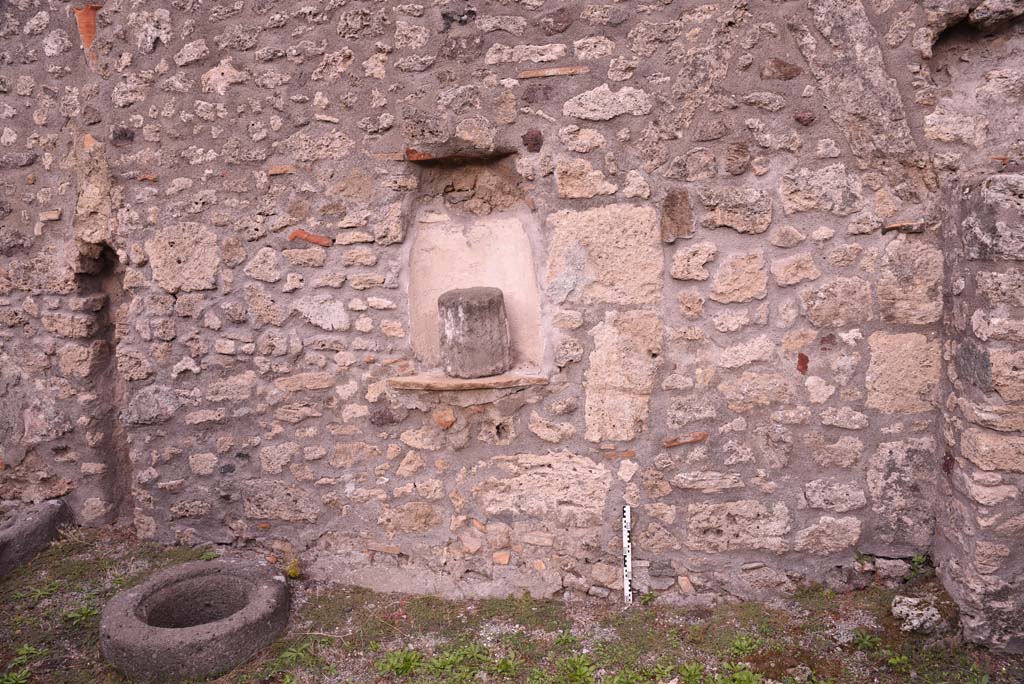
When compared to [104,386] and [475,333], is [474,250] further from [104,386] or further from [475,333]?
[104,386]

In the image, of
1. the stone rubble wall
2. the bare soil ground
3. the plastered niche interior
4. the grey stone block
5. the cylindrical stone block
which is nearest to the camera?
the bare soil ground

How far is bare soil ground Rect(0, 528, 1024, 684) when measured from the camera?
2703mm

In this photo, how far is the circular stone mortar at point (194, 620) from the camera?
2.82 metres

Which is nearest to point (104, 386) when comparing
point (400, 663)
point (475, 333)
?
point (475, 333)

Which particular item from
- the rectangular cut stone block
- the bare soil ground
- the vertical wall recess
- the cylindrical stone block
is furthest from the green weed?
the rectangular cut stone block

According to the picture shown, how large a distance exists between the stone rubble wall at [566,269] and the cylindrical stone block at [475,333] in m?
0.15

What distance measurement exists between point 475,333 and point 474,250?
440 mm

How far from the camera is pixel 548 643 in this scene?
3.01m

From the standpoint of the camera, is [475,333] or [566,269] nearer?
[566,269]

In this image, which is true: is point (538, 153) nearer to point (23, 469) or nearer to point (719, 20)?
point (719, 20)

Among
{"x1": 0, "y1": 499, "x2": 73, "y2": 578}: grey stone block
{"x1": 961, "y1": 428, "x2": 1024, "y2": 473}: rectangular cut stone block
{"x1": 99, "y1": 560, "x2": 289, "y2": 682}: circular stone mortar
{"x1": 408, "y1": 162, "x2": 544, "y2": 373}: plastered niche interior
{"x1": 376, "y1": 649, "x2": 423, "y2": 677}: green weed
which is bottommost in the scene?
{"x1": 376, "y1": 649, "x2": 423, "y2": 677}: green weed

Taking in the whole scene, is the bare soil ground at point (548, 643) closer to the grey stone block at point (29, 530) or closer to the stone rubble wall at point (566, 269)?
the stone rubble wall at point (566, 269)

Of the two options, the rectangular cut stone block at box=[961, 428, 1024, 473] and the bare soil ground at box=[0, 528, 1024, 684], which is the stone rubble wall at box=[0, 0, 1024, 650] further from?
the bare soil ground at box=[0, 528, 1024, 684]

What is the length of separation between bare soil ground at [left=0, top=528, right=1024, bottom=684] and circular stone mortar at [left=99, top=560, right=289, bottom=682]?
0.29 feet
